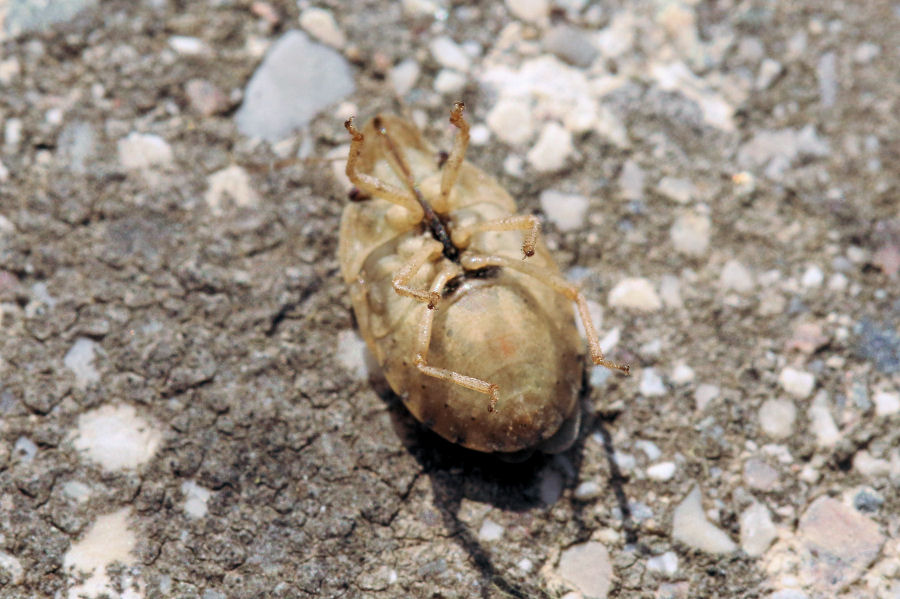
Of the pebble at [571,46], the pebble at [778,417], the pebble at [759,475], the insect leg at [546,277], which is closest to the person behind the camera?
the insect leg at [546,277]

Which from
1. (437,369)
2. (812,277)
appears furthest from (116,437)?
(812,277)

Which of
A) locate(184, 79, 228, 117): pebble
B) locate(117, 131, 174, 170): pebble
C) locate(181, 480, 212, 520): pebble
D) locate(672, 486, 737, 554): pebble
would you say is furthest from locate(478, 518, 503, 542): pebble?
locate(184, 79, 228, 117): pebble

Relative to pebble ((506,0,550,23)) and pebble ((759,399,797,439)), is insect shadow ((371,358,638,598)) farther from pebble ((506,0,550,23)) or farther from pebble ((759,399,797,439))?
pebble ((506,0,550,23))

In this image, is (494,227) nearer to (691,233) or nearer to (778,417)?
(691,233)

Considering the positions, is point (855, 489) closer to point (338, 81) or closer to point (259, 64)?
point (338, 81)

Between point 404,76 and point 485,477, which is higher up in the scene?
point 404,76

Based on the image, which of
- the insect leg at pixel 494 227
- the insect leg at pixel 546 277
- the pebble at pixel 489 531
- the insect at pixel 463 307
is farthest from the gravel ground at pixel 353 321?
the insect leg at pixel 494 227

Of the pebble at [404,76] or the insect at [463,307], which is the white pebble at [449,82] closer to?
the pebble at [404,76]
